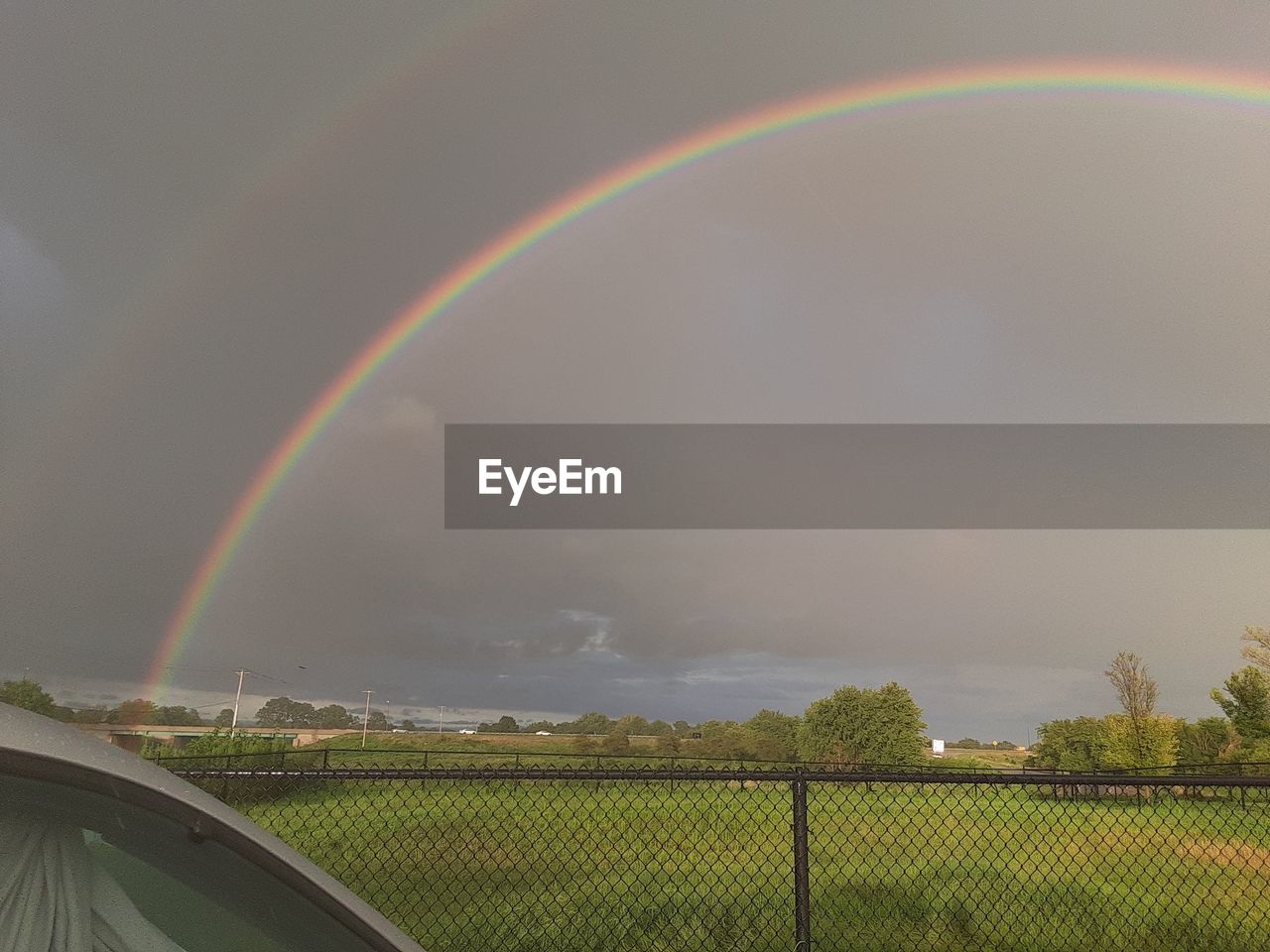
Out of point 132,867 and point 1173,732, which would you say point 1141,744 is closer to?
point 1173,732

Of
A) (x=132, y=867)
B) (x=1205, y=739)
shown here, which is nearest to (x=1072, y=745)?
(x=1205, y=739)

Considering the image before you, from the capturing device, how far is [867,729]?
34344mm

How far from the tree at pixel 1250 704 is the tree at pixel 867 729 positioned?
11.4 metres

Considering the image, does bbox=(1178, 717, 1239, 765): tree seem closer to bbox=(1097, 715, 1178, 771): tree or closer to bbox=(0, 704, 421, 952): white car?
bbox=(1097, 715, 1178, 771): tree

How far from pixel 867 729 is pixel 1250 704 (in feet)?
45.5

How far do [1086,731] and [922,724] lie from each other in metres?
8.30

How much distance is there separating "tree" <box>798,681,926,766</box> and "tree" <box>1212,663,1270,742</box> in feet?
37.3

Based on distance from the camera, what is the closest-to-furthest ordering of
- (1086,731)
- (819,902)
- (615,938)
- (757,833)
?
(615,938) < (819,902) < (757,833) < (1086,731)

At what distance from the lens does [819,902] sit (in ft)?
24.3

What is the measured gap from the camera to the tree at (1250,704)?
99.2 ft

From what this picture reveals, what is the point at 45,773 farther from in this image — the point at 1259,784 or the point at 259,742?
the point at 259,742

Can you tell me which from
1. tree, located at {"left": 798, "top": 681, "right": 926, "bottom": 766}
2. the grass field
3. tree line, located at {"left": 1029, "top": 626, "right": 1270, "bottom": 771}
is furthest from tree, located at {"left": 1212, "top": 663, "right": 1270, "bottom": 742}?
the grass field

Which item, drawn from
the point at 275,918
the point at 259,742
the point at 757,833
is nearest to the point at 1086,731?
the point at 757,833

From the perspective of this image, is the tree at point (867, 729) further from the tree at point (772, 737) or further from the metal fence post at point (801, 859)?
the metal fence post at point (801, 859)
